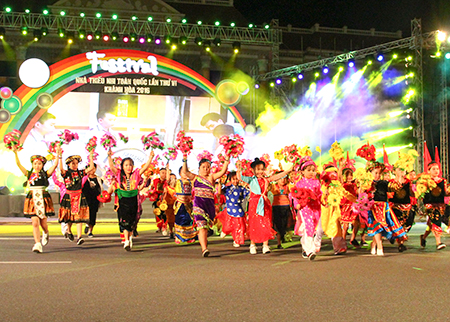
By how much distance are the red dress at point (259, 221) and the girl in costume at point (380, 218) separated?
1768 mm

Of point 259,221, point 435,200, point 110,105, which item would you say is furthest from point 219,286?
point 110,105

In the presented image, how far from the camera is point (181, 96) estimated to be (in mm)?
25328

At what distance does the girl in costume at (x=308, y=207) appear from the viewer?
8383 mm

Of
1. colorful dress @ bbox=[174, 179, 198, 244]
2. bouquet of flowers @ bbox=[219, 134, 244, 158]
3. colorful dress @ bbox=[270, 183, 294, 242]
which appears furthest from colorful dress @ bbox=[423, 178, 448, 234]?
colorful dress @ bbox=[174, 179, 198, 244]

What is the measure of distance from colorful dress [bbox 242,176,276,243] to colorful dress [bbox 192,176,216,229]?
761mm

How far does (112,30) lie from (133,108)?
12.2 ft

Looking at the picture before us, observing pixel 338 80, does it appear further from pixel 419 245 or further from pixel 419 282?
pixel 419 282

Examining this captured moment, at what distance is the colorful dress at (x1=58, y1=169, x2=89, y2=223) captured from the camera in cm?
1076

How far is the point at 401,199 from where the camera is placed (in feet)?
32.4

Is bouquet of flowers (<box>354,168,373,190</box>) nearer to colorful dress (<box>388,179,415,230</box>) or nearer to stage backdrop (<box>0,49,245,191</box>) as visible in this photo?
colorful dress (<box>388,179,415,230</box>)

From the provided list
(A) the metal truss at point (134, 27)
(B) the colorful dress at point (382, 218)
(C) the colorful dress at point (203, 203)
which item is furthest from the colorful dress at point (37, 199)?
(A) the metal truss at point (134, 27)

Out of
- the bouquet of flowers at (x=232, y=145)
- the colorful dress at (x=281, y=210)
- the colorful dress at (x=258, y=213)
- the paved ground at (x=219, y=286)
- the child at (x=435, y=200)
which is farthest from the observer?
the colorful dress at (x=281, y=210)

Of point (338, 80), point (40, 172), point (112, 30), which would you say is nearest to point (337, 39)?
point (338, 80)

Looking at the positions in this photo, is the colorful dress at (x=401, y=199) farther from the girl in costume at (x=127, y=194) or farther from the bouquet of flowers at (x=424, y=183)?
the girl in costume at (x=127, y=194)
